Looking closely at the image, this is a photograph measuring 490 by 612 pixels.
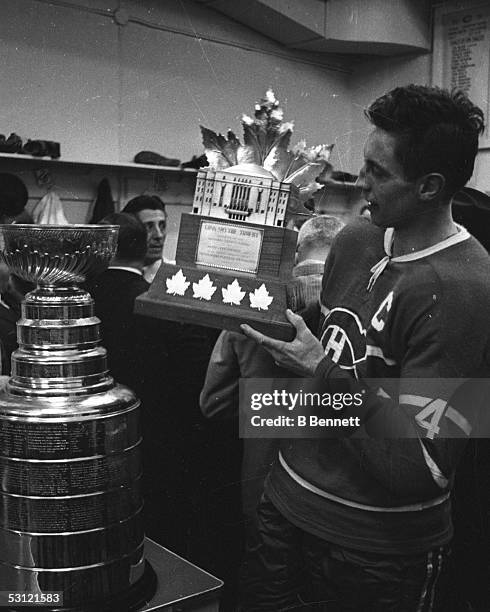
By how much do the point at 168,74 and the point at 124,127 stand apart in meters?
0.11

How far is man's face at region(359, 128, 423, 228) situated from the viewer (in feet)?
2.76

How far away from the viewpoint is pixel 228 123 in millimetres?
1044

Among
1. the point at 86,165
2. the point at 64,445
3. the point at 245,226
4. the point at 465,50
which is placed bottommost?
the point at 64,445

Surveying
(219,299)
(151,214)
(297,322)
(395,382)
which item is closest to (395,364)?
(395,382)

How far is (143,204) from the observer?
1335 millimetres

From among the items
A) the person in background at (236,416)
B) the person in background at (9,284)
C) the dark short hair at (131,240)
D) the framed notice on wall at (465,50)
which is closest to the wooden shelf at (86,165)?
the person in background at (9,284)

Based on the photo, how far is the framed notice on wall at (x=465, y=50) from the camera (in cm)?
93

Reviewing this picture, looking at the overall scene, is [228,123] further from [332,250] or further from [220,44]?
[332,250]

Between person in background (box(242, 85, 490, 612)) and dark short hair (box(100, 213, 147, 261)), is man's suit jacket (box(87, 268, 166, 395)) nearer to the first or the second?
dark short hair (box(100, 213, 147, 261))

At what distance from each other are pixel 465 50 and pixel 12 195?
76 cm

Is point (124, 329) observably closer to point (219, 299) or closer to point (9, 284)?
point (9, 284)

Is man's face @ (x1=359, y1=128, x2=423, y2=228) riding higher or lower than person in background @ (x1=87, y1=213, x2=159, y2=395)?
higher

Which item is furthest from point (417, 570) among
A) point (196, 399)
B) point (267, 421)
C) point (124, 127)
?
point (124, 127)

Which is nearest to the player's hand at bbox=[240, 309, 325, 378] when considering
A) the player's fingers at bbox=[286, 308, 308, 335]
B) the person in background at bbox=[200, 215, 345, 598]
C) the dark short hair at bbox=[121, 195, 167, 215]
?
the player's fingers at bbox=[286, 308, 308, 335]
